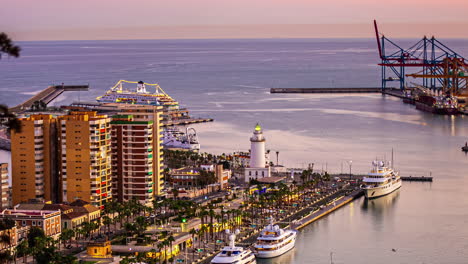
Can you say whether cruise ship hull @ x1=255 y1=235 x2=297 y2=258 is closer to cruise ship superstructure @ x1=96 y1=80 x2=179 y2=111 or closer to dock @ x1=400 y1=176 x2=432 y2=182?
dock @ x1=400 y1=176 x2=432 y2=182

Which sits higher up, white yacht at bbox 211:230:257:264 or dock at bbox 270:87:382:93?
dock at bbox 270:87:382:93

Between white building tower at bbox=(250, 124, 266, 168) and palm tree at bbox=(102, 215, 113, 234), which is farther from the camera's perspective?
white building tower at bbox=(250, 124, 266, 168)

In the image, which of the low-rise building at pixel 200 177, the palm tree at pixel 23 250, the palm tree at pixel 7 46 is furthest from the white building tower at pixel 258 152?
the palm tree at pixel 7 46

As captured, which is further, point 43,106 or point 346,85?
point 346,85

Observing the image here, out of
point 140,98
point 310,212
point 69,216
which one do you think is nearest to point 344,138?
point 310,212

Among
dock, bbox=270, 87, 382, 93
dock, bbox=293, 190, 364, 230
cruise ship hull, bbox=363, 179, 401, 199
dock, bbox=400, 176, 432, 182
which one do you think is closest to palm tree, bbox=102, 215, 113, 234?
dock, bbox=293, 190, 364, 230

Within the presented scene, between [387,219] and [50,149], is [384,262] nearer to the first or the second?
[387,219]

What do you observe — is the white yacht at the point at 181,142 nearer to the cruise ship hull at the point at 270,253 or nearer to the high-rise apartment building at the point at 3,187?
the high-rise apartment building at the point at 3,187

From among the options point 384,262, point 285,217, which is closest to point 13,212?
point 285,217
